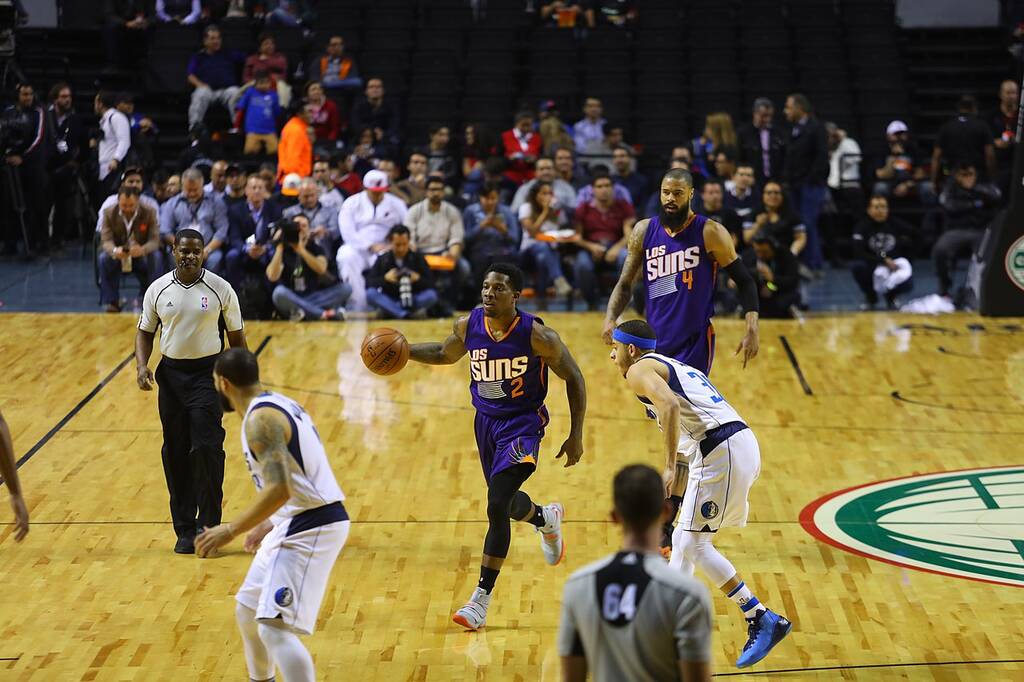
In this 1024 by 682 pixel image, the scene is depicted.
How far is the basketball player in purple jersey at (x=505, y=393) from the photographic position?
7254 mm

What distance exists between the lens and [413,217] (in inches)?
625

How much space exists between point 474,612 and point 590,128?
11890mm

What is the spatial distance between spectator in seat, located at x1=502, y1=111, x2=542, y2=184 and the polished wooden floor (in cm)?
286

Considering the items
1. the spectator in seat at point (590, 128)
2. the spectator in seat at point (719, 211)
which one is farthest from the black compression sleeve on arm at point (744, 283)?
the spectator in seat at point (590, 128)

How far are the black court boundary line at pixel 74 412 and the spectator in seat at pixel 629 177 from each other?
6.35 m

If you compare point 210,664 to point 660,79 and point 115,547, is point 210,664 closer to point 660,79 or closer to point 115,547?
point 115,547

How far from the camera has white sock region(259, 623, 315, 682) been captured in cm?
553

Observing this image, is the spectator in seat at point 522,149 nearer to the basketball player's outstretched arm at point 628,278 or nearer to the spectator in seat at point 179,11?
the spectator in seat at point 179,11

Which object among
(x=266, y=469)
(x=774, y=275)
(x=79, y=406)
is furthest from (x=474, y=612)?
(x=774, y=275)

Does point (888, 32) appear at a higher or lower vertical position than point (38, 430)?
higher

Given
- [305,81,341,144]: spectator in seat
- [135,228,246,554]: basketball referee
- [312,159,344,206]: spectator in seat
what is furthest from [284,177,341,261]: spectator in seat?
[135,228,246,554]: basketball referee

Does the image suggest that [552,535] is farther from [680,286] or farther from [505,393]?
[680,286]

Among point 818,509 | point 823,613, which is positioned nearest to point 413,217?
point 818,509

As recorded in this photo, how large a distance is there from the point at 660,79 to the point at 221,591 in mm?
13308
